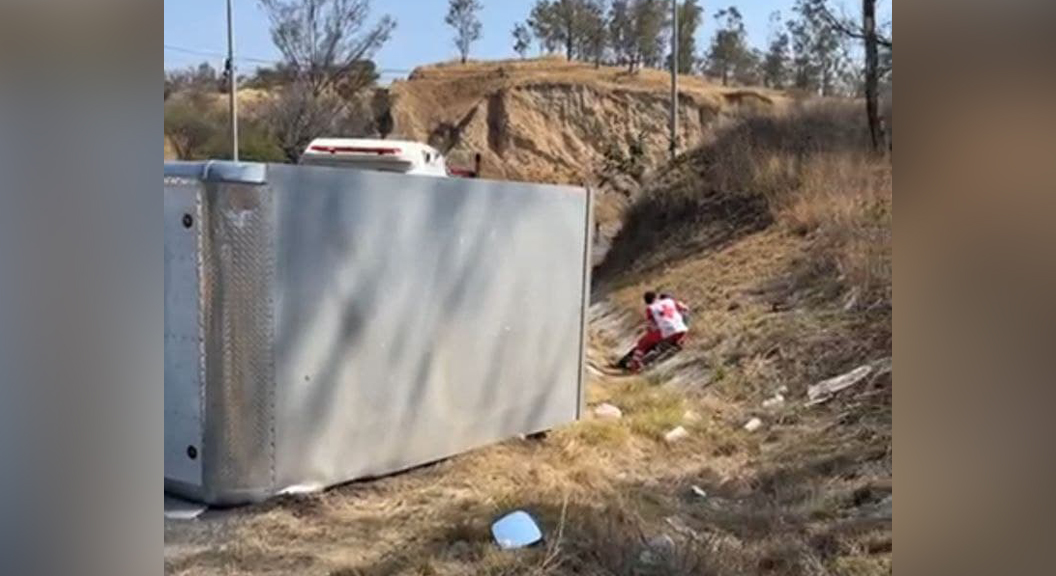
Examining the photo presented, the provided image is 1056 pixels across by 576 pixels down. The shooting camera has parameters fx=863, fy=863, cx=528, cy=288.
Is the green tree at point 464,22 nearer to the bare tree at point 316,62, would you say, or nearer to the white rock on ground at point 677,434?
the bare tree at point 316,62

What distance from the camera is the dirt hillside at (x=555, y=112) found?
2854 mm

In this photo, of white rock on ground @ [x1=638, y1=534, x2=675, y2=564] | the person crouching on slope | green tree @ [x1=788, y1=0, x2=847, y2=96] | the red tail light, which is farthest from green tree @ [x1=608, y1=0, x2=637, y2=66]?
white rock on ground @ [x1=638, y1=534, x2=675, y2=564]

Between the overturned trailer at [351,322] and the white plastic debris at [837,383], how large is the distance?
37.0 inches

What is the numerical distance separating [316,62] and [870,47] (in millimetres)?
2658

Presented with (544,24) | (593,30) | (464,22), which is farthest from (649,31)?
(464,22)

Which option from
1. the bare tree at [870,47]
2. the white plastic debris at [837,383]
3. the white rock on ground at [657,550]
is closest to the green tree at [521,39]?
the bare tree at [870,47]

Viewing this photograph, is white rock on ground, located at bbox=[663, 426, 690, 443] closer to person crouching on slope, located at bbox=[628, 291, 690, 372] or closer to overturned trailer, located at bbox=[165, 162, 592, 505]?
person crouching on slope, located at bbox=[628, 291, 690, 372]

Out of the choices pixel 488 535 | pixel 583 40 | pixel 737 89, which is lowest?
pixel 488 535

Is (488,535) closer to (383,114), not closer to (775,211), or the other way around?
(775,211)

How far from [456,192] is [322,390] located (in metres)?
0.76

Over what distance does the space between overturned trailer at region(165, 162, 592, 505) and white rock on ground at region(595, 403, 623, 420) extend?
0.08 m
